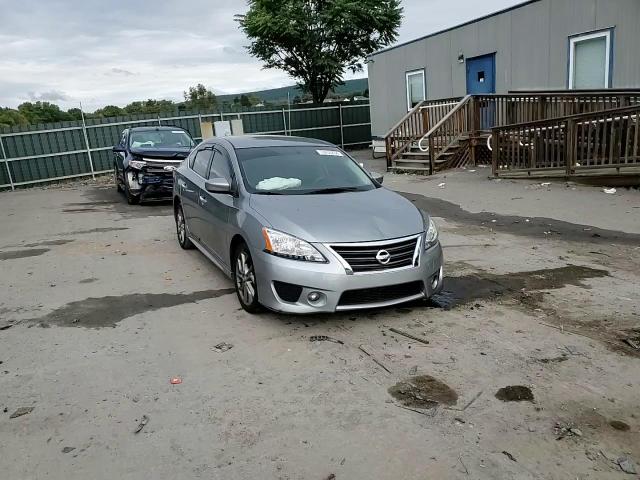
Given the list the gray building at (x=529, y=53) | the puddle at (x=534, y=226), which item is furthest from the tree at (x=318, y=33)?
the puddle at (x=534, y=226)

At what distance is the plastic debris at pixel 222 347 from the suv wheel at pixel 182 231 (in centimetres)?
335

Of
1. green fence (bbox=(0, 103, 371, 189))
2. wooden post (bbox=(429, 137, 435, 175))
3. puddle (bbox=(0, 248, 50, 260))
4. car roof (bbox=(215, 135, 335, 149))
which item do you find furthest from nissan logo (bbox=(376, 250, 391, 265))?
green fence (bbox=(0, 103, 371, 189))

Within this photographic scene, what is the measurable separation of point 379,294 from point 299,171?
6.16 ft

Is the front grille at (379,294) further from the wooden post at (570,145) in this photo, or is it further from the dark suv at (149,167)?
the dark suv at (149,167)

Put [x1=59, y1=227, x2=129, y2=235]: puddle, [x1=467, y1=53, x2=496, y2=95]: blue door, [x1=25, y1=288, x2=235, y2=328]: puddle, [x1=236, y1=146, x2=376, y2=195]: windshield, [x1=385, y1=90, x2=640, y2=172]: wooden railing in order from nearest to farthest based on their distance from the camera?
[x1=25, y1=288, x2=235, y2=328]: puddle, [x1=236, y1=146, x2=376, y2=195]: windshield, [x1=59, y1=227, x2=129, y2=235]: puddle, [x1=385, y1=90, x2=640, y2=172]: wooden railing, [x1=467, y1=53, x2=496, y2=95]: blue door

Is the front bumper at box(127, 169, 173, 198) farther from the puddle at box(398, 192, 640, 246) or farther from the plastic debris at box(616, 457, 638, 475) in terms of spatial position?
the plastic debris at box(616, 457, 638, 475)

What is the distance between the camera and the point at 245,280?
4980 millimetres

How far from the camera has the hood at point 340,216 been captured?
14.7 feet

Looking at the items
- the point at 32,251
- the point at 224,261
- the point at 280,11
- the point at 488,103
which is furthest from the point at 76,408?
the point at 280,11

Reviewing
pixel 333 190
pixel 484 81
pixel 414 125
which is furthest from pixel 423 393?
pixel 414 125

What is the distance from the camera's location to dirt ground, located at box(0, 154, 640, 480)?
287 centimetres

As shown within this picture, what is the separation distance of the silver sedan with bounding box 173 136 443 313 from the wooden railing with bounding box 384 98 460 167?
417 inches

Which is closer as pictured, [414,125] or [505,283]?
[505,283]

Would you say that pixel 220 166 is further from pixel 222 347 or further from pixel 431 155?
pixel 431 155
